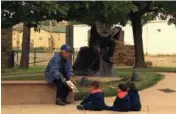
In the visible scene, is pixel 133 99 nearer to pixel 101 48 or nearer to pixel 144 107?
pixel 144 107

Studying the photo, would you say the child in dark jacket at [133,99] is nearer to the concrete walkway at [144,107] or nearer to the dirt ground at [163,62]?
the concrete walkway at [144,107]

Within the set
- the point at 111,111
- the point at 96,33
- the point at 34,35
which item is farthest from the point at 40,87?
the point at 34,35

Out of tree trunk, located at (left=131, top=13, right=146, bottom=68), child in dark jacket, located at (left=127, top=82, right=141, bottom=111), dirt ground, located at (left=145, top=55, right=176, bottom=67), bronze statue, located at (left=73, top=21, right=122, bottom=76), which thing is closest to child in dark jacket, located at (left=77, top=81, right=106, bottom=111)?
child in dark jacket, located at (left=127, top=82, right=141, bottom=111)

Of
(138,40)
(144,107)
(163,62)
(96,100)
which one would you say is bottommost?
(163,62)

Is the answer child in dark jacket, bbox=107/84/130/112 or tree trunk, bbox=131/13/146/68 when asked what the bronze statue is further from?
tree trunk, bbox=131/13/146/68

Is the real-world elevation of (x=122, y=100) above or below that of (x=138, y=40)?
below

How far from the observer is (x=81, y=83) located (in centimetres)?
1546

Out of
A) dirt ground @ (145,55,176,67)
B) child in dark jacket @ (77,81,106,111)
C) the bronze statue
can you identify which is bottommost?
dirt ground @ (145,55,176,67)

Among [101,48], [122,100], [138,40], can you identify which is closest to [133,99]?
[122,100]

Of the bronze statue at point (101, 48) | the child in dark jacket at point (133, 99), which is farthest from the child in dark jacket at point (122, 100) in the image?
the bronze statue at point (101, 48)

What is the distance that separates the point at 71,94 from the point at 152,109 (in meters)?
2.11

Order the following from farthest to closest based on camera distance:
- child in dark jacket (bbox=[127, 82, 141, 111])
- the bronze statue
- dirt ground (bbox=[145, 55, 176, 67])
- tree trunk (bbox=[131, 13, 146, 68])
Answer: dirt ground (bbox=[145, 55, 176, 67])
tree trunk (bbox=[131, 13, 146, 68])
the bronze statue
child in dark jacket (bbox=[127, 82, 141, 111])

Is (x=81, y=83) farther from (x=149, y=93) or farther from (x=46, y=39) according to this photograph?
(x=46, y=39)

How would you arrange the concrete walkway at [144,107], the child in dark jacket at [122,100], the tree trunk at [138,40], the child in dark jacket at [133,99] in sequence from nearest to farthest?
the child in dark jacket at [122,100] < the concrete walkway at [144,107] < the child in dark jacket at [133,99] < the tree trunk at [138,40]
